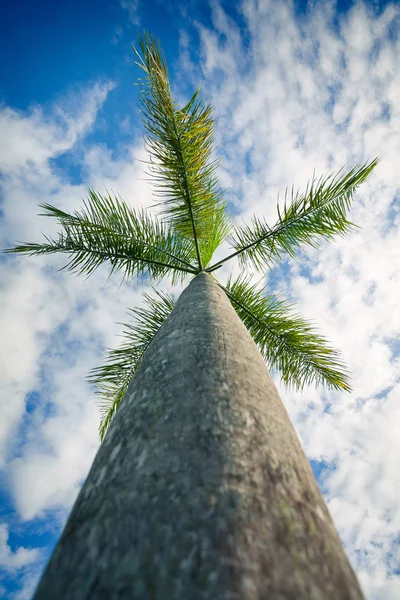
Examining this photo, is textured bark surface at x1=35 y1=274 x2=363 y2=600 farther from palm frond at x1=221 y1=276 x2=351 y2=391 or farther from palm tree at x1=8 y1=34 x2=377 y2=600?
palm frond at x1=221 y1=276 x2=351 y2=391

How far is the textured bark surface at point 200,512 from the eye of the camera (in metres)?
0.75

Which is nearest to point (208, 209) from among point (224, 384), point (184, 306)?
point (184, 306)

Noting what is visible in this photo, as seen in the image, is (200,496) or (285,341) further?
(285,341)

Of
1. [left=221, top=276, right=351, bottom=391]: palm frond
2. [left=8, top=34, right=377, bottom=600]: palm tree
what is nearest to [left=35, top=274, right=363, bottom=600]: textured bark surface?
[left=8, top=34, right=377, bottom=600]: palm tree

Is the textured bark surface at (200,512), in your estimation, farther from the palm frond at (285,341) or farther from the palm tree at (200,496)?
the palm frond at (285,341)

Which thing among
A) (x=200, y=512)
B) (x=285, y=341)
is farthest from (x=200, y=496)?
(x=285, y=341)

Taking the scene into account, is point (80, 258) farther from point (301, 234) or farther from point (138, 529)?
point (138, 529)

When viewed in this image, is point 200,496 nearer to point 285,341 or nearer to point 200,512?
point 200,512

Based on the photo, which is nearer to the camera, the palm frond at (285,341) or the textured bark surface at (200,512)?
the textured bark surface at (200,512)

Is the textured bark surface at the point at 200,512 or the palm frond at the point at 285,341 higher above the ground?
the palm frond at the point at 285,341

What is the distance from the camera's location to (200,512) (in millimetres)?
885

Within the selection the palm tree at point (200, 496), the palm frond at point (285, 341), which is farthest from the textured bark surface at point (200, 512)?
the palm frond at point (285, 341)

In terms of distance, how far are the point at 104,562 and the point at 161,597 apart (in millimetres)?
178

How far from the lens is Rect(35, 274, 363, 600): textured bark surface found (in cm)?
75
